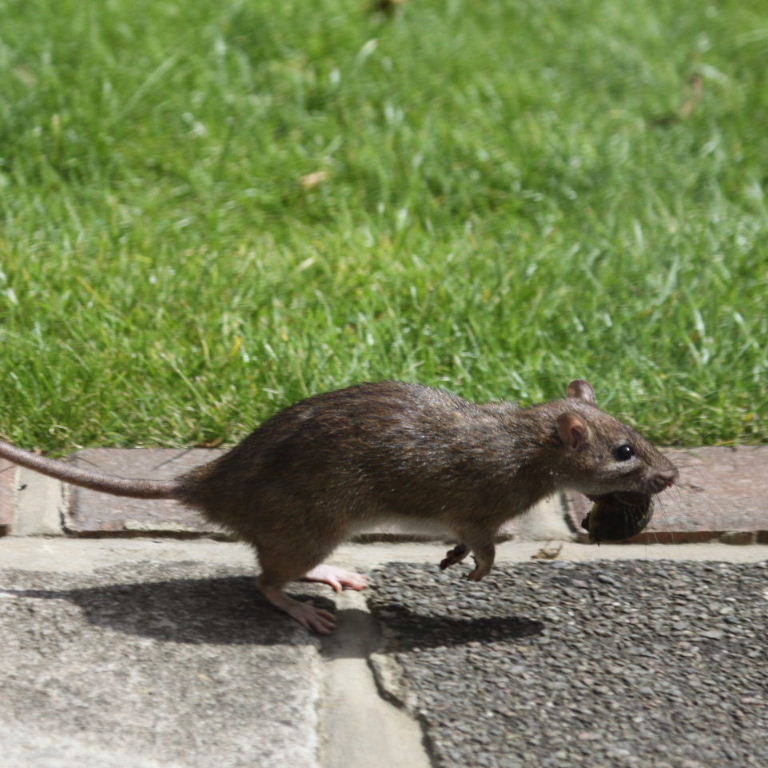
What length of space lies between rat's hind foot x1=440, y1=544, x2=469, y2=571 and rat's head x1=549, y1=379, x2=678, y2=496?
0.35m

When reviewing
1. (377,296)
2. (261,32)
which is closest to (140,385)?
(377,296)

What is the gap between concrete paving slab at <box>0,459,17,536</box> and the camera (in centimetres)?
382

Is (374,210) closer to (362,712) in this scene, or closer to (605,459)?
(605,459)

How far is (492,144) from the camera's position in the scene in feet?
20.8

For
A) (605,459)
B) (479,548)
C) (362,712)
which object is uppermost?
→ (605,459)

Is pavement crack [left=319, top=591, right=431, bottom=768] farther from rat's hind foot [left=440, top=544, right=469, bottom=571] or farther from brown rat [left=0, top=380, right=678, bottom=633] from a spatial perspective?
rat's hind foot [left=440, top=544, right=469, bottom=571]

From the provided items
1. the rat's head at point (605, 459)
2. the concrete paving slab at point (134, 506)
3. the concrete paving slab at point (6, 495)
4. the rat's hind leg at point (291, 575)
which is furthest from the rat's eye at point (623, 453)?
the concrete paving slab at point (6, 495)

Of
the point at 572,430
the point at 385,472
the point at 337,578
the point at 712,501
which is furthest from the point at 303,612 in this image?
the point at 712,501

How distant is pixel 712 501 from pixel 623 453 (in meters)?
0.41

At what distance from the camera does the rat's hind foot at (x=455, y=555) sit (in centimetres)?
373

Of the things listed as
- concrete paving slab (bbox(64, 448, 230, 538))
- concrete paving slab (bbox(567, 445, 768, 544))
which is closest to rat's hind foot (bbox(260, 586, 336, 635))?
concrete paving slab (bbox(64, 448, 230, 538))

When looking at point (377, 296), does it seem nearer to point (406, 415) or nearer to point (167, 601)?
point (406, 415)

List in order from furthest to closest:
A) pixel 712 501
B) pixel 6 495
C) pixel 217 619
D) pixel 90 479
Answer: pixel 712 501, pixel 6 495, pixel 90 479, pixel 217 619

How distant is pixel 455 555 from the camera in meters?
3.75
